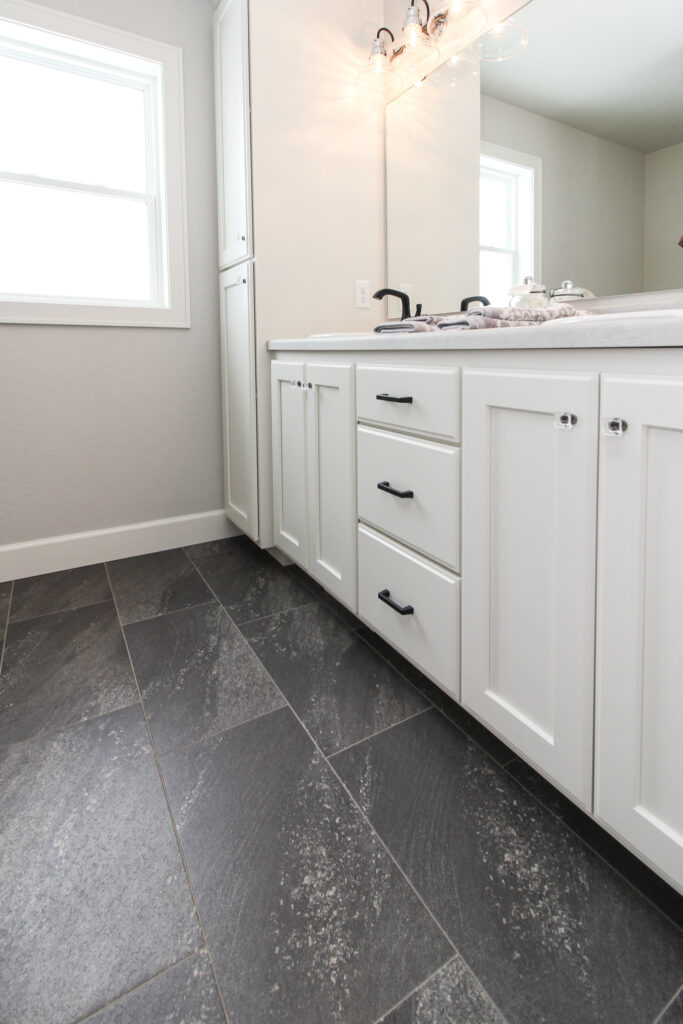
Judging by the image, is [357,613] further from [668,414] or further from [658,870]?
[668,414]

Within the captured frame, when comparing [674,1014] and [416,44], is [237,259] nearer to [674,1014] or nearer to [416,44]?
[416,44]

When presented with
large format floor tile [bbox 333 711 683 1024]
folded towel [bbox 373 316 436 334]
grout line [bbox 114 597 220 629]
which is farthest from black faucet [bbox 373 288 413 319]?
large format floor tile [bbox 333 711 683 1024]

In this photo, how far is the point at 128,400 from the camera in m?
2.31

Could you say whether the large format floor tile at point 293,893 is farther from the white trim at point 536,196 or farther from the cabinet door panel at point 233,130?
the cabinet door panel at point 233,130

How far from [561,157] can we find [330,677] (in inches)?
58.6

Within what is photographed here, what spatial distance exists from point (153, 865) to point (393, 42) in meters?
2.67

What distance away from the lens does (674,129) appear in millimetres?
1285

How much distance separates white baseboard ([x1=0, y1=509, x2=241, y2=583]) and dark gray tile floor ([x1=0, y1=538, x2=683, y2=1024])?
2.43 feet

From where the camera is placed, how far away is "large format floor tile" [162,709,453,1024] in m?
0.74

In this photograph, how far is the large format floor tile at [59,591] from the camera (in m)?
1.91

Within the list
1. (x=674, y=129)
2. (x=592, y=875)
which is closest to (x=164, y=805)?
(x=592, y=875)

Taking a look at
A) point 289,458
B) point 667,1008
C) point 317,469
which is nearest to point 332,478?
point 317,469

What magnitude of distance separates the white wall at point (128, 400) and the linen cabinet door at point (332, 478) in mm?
909

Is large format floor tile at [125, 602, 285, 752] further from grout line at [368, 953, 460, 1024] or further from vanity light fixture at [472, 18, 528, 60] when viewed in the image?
vanity light fixture at [472, 18, 528, 60]
